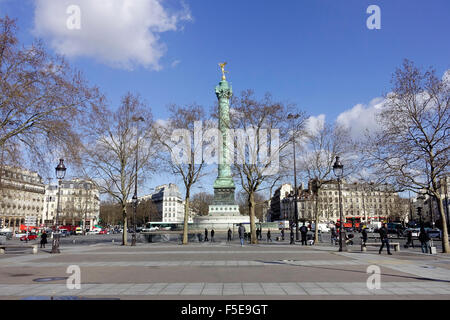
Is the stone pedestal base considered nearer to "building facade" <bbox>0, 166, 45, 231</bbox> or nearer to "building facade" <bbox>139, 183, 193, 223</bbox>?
"building facade" <bbox>0, 166, 45, 231</bbox>

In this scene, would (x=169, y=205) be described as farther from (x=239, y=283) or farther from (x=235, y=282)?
(x=239, y=283)

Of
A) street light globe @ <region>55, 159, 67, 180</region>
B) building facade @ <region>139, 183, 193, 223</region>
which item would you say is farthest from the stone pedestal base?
building facade @ <region>139, 183, 193, 223</region>

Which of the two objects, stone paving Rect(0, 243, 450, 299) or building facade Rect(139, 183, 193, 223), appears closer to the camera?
stone paving Rect(0, 243, 450, 299)

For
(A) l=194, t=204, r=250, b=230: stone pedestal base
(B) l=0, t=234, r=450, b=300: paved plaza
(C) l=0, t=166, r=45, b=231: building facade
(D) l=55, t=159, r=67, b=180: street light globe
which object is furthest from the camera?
(C) l=0, t=166, r=45, b=231: building facade

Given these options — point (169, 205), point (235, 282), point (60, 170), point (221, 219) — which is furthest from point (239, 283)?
point (169, 205)

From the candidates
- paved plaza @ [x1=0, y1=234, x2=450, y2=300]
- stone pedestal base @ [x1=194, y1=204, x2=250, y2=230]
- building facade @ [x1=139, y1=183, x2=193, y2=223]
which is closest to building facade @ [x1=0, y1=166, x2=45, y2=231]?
stone pedestal base @ [x1=194, y1=204, x2=250, y2=230]

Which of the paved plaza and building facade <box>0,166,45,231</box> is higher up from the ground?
building facade <box>0,166,45,231</box>

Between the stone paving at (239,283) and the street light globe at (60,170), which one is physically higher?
the street light globe at (60,170)

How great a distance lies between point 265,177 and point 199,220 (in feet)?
97.3

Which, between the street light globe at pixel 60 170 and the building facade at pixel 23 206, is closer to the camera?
the street light globe at pixel 60 170

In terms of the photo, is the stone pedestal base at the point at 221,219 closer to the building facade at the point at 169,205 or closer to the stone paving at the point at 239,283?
the stone paving at the point at 239,283

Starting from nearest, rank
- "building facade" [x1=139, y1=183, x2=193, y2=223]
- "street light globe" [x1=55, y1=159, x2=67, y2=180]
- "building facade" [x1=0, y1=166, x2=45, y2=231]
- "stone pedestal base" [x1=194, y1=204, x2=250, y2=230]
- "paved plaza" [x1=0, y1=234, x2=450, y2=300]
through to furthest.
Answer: "paved plaza" [x1=0, y1=234, x2=450, y2=300] → "street light globe" [x1=55, y1=159, x2=67, y2=180] → "stone pedestal base" [x1=194, y1=204, x2=250, y2=230] → "building facade" [x1=0, y1=166, x2=45, y2=231] → "building facade" [x1=139, y1=183, x2=193, y2=223]

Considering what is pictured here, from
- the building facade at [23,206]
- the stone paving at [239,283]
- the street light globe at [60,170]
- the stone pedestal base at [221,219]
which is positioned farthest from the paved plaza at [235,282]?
the building facade at [23,206]
